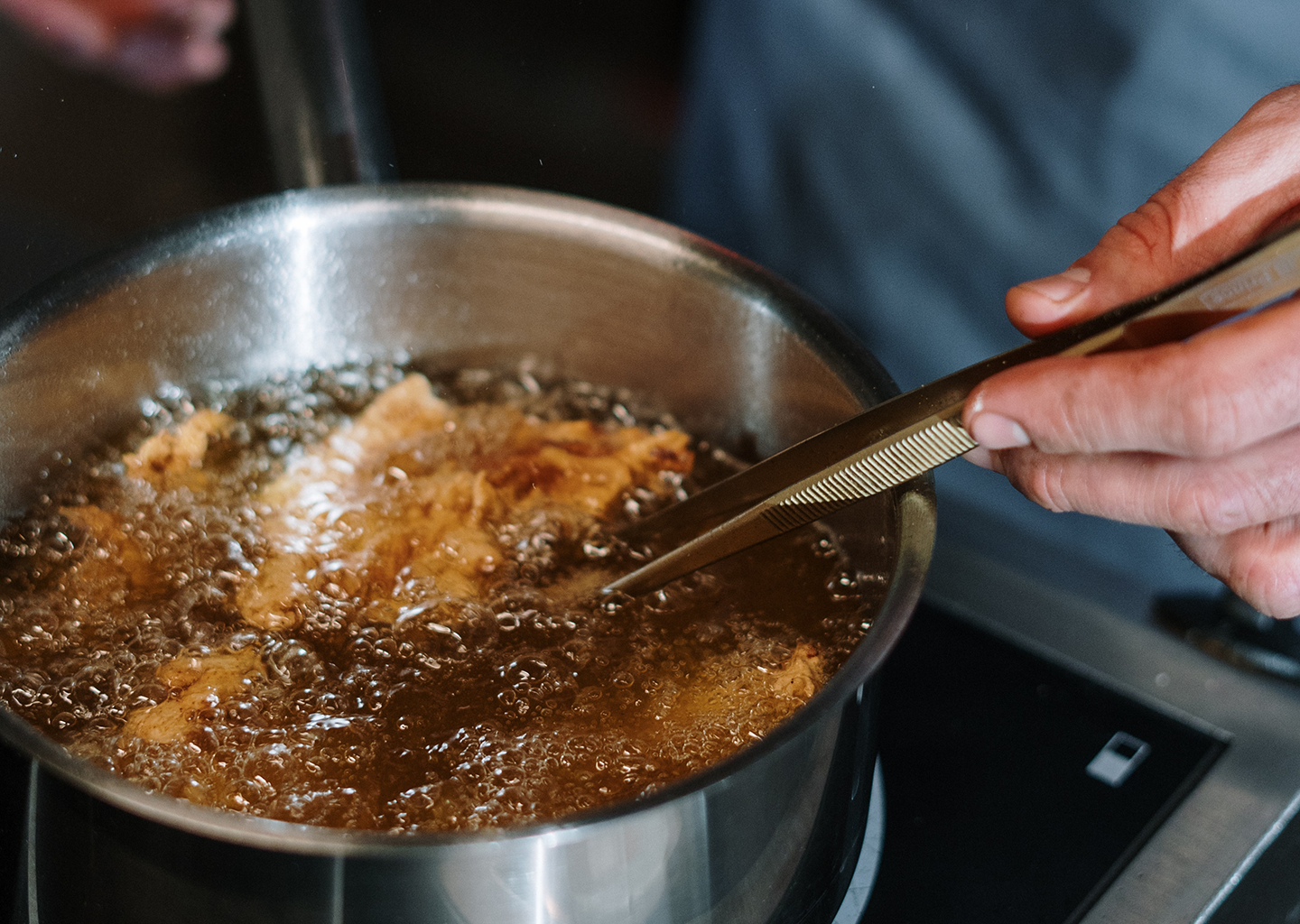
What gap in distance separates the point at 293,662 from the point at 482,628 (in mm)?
111

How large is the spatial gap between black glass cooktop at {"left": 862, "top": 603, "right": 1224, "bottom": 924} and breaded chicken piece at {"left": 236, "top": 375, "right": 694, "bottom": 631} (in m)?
0.25

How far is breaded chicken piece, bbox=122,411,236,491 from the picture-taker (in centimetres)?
78

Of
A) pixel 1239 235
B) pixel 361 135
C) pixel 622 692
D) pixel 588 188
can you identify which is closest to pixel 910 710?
pixel 622 692

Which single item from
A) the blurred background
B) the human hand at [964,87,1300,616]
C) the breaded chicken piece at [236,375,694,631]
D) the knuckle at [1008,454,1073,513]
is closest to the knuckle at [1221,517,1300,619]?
the human hand at [964,87,1300,616]

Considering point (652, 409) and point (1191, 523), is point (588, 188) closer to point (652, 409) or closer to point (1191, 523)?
point (652, 409)

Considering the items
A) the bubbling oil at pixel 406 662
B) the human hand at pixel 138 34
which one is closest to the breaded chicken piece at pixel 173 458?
the bubbling oil at pixel 406 662

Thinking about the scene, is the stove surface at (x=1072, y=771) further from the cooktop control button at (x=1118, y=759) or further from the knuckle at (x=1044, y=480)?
the knuckle at (x=1044, y=480)

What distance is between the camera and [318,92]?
2.89ft

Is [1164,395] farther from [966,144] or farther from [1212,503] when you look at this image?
[966,144]

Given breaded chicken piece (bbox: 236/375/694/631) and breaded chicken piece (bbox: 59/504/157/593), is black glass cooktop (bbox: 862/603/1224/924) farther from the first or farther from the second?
breaded chicken piece (bbox: 59/504/157/593)

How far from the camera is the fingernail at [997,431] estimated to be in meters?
0.51

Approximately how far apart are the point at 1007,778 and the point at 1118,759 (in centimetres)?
8

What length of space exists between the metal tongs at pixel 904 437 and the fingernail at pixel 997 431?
→ 1 centimetres

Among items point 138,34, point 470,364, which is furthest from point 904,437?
point 138,34
